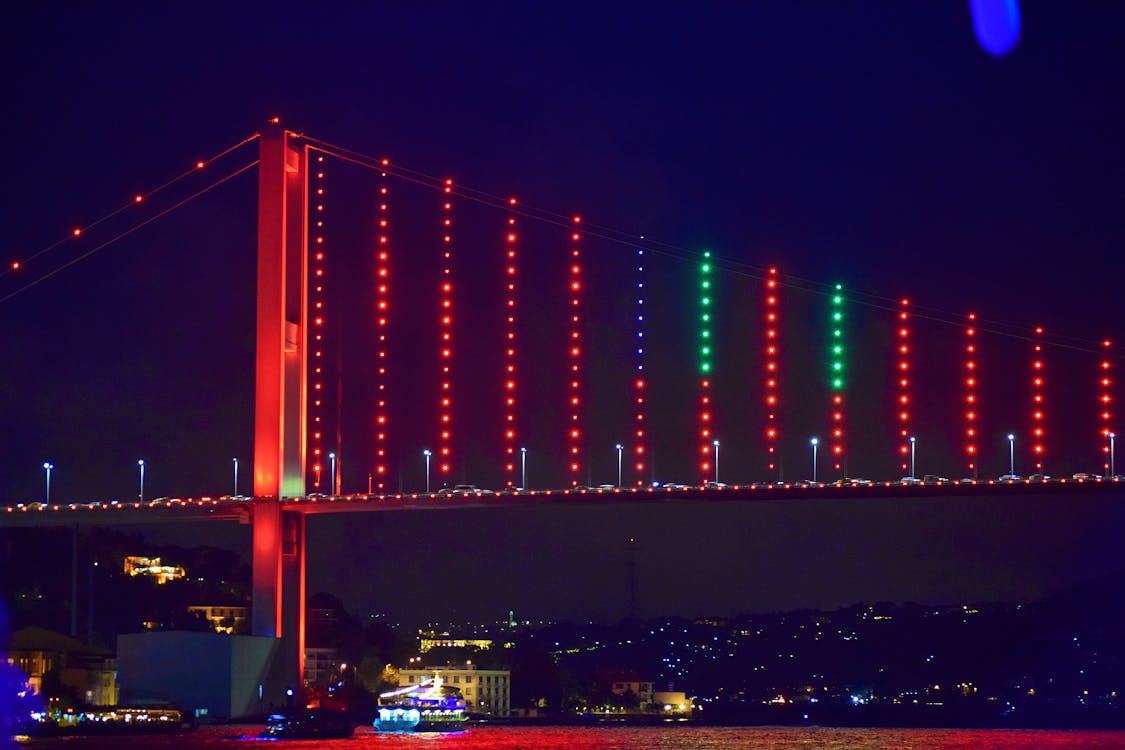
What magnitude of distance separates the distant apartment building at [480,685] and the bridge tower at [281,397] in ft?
89.5

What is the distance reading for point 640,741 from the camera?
49000 mm

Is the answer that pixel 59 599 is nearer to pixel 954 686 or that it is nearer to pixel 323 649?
pixel 323 649

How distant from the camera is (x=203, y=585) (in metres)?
80.2

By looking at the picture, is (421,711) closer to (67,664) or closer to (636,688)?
(67,664)

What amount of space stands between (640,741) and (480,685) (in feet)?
93.6

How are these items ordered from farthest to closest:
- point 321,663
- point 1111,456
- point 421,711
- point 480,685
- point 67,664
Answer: point 480,685, point 321,663, point 421,711, point 67,664, point 1111,456

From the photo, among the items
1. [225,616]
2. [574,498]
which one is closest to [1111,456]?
[574,498]

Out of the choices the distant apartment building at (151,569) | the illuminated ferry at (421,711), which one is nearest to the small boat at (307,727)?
the illuminated ferry at (421,711)

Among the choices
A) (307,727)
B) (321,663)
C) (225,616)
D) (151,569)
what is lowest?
(307,727)

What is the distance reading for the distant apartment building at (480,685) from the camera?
7404cm

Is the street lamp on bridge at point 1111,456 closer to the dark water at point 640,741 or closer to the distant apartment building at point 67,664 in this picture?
the dark water at point 640,741

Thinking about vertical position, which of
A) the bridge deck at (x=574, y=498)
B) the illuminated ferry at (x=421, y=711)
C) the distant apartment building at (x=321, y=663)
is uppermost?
the bridge deck at (x=574, y=498)

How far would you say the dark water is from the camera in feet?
143

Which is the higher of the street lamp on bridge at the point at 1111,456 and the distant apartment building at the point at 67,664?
the street lamp on bridge at the point at 1111,456
